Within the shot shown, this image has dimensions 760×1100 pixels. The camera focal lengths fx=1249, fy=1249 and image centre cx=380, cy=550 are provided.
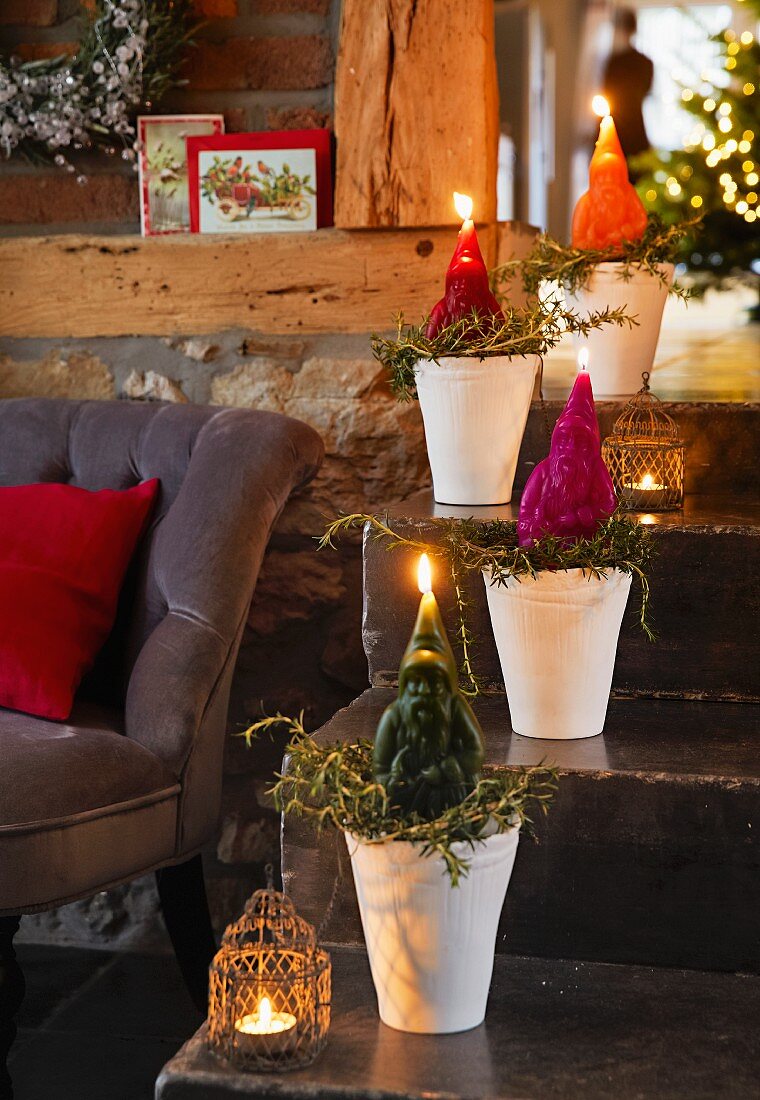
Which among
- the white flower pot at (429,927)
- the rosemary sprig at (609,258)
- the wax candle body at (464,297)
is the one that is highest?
the rosemary sprig at (609,258)

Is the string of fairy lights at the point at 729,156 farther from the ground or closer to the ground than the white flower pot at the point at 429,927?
farther from the ground

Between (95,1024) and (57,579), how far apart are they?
753 mm

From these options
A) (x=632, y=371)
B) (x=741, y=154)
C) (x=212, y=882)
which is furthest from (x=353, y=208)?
(x=741, y=154)

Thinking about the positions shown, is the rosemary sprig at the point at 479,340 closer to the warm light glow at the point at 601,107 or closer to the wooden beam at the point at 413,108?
the warm light glow at the point at 601,107

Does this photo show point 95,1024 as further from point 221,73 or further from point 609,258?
point 221,73

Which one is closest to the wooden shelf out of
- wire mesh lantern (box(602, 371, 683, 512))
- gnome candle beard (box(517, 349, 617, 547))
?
wire mesh lantern (box(602, 371, 683, 512))

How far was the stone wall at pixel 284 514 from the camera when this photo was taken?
2.16 meters

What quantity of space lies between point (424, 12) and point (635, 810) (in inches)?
54.6

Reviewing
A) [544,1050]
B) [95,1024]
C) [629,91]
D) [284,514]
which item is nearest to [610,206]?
[284,514]

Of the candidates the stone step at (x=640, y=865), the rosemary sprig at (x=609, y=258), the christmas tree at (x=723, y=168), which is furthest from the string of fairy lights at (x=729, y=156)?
the stone step at (x=640, y=865)

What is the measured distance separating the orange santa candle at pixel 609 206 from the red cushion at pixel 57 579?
0.74 metres

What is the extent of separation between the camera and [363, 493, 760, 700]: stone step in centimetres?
144

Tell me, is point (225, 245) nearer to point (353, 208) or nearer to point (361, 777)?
point (353, 208)

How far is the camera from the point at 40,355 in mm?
2254
